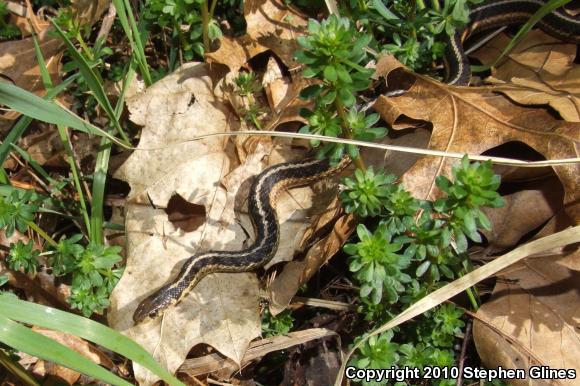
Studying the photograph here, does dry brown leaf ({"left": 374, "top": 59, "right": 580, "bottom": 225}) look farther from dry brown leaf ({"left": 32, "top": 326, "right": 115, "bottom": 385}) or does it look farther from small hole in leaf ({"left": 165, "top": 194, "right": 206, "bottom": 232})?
dry brown leaf ({"left": 32, "top": 326, "right": 115, "bottom": 385})

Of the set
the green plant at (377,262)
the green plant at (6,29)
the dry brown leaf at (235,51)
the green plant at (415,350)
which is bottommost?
the green plant at (415,350)

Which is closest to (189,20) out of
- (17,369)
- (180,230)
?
(180,230)

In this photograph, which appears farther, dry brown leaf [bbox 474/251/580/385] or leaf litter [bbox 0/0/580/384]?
leaf litter [bbox 0/0/580/384]

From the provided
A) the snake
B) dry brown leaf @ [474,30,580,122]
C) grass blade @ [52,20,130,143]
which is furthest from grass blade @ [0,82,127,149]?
dry brown leaf @ [474,30,580,122]

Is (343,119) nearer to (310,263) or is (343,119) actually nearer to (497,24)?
(310,263)

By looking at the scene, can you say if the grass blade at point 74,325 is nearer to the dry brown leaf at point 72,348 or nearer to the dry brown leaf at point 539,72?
the dry brown leaf at point 72,348

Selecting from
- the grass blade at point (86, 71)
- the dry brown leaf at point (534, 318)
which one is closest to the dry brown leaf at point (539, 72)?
the dry brown leaf at point (534, 318)
